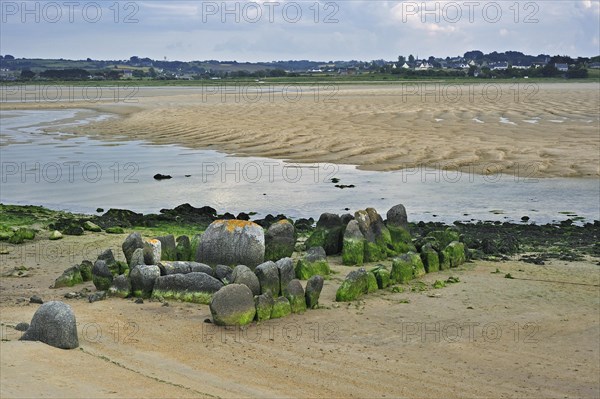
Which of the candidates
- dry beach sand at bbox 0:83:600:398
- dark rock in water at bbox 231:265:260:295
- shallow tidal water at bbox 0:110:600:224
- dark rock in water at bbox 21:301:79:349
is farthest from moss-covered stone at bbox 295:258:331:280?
shallow tidal water at bbox 0:110:600:224

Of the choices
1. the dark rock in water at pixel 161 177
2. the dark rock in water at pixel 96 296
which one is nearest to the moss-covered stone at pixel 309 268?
the dark rock in water at pixel 96 296

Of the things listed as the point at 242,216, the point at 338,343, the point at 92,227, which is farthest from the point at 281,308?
the point at 242,216

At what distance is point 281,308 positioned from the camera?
36.6ft

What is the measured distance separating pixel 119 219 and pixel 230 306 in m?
7.94

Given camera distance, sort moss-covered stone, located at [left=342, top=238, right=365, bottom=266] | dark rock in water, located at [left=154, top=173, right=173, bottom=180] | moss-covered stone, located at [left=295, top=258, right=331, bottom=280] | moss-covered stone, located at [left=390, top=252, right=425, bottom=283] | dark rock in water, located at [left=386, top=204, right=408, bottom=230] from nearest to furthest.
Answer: moss-covered stone, located at [left=390, top=252, right=425, bottom=283], moss-covered stone, located at [left=295, top=258, right=331, bottom=280], moss-covered stone, located at [left=342, top=238, right=365, bottom=266], dark rock in water, located at [left=386, top=204, right=408, bottom=230], dark rock in water, located at [left=154, top=173, right=173, bottom=180]

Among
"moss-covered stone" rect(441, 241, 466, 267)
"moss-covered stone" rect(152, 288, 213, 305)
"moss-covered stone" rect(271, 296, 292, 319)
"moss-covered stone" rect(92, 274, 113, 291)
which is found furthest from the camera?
"moss-covered stone" rect(441, 241, 466, 267)

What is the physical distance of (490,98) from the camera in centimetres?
5272

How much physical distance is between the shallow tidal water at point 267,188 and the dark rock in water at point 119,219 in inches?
47.7

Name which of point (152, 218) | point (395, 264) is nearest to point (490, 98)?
point (152, 218)

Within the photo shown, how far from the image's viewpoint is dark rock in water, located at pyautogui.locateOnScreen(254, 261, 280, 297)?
11.7 meters

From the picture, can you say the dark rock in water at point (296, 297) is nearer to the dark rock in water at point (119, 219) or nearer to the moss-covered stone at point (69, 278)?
the moss-covered stone at point (69, 278)

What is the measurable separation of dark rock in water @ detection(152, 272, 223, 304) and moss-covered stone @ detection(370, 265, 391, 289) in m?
2.25

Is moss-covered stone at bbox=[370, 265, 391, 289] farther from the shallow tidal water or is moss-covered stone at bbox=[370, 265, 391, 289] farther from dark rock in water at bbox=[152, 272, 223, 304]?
the shallow tidal water

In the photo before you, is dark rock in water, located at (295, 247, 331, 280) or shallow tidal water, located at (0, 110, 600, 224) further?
A: shallow tidal water, located at (0, 110, 600, 224)
